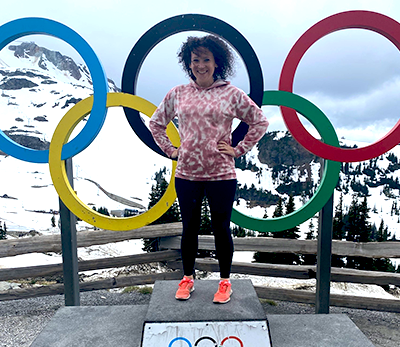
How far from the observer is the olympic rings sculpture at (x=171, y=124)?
272 centimetres

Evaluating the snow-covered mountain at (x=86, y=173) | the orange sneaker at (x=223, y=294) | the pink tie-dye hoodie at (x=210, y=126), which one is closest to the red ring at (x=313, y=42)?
the pink tie-dye hoodie at (x=210, y=126)

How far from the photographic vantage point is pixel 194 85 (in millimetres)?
2420

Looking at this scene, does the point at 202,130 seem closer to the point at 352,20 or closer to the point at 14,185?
the point at 352,20

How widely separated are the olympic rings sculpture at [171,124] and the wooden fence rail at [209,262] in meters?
1.43

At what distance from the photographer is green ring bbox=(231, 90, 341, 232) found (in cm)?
285

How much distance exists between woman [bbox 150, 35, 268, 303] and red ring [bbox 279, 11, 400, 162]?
63cm

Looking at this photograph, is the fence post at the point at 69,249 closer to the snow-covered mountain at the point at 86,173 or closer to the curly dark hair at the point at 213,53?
the curly dark hair at the point at 213,53

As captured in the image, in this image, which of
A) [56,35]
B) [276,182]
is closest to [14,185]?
[276,182]

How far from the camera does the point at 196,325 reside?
7.28ft

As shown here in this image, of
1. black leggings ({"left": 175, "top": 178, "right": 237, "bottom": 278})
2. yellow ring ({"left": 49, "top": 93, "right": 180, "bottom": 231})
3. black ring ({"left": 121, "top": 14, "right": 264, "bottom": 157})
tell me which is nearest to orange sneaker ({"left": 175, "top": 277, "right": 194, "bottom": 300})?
black leggings ({"left": 175, "top": 178, "right": 237, "bottom": 278})

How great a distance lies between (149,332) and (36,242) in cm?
286

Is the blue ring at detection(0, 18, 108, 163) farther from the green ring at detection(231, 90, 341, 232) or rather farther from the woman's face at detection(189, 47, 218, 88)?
the green ring at detection(231, 90, 341, 232)

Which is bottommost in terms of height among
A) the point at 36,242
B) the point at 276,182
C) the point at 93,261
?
the point at 276,182

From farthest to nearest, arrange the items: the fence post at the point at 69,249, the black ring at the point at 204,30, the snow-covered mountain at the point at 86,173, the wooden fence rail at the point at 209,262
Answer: the snow-covered mountain at the point at 86,173, the wooden fence rail at the point at 209,262, the fence post at the point at 69,249, the black ring at the point at 204,30
